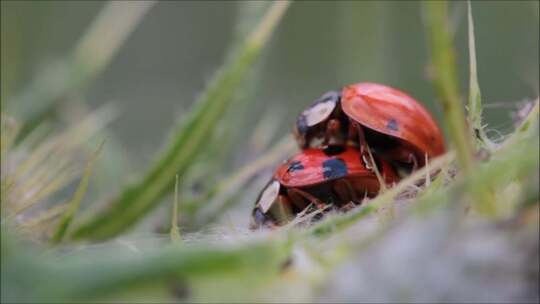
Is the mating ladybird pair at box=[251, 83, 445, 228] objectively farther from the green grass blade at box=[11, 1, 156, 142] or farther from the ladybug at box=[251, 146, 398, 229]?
the green grass blade at box=[11, 1, 156, 142]

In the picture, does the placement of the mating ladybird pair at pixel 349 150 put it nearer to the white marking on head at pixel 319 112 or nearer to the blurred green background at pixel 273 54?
the white marking on head at pixel 319 112

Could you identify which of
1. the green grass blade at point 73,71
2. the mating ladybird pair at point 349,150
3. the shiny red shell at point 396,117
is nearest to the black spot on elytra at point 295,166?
the mating ladybird pair at point 349,150

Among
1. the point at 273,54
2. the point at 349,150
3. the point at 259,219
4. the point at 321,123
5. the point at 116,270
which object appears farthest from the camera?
the point at 273,54

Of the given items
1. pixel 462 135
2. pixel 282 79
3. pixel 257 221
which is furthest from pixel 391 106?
pixel 282 79

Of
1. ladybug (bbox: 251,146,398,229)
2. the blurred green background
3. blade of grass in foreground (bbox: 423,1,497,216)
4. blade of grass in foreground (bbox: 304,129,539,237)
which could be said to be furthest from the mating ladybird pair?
blade of grass in foreground (bbox: 423,1,497,216)

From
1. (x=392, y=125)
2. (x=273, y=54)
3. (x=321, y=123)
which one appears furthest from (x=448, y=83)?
(x=273, y=54)

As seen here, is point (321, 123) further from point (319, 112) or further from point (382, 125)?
point (382, 125)
